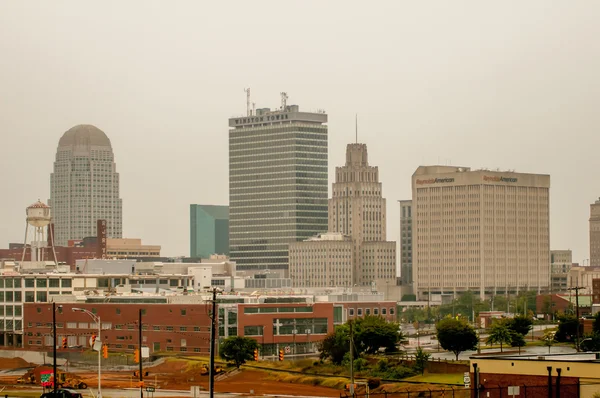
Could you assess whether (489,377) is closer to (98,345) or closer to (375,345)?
(98,345)

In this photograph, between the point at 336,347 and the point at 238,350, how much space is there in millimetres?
12255

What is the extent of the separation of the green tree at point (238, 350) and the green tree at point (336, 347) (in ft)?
29.6

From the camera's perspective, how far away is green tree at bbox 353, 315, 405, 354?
172 metres

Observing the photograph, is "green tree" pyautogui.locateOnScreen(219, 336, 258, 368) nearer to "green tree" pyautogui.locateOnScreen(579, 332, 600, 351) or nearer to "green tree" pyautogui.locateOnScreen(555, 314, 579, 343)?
A: "green tree" pyautogui.locateOnScreen(555, 314, 579, 343)

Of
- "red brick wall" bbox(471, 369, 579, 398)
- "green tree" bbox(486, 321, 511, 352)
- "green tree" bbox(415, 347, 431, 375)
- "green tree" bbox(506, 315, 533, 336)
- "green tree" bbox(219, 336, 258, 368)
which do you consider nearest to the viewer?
"red brick wall" bbox(471, 369, 579, 398)

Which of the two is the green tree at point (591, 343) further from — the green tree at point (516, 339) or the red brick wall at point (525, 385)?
the red brick wall at point (525, 385)

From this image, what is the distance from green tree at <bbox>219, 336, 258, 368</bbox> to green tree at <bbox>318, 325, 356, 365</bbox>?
9.02m

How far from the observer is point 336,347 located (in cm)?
16775

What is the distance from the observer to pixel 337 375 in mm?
154375

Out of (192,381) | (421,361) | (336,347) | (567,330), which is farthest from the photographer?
(567,330)

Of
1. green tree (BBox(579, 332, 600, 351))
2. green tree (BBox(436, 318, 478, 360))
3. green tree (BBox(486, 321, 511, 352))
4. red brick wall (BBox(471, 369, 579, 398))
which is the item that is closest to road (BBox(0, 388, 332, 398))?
red brick wall (BBox(471, 369, 579, 398))

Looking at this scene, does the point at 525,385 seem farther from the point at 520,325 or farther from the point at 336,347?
the point at 520,325

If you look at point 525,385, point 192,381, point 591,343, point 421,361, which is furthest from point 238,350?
point 525,385

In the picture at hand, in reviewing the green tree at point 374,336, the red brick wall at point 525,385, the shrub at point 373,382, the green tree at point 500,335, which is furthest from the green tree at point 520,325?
the red brick wall at point 525,385
